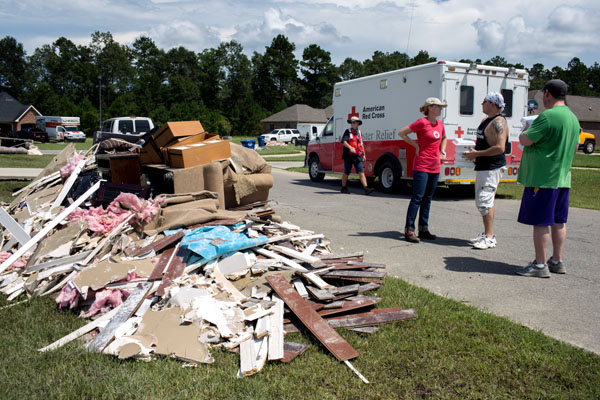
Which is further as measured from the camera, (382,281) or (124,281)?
(382,281)

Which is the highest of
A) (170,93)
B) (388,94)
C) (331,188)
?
(170,93)

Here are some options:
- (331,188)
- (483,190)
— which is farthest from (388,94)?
(483,190)

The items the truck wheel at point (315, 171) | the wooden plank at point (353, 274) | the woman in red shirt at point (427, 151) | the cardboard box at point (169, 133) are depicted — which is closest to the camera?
the wooden plank at point (353, 274)

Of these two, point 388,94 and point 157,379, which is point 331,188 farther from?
point 157,379

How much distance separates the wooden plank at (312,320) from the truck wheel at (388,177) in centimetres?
896

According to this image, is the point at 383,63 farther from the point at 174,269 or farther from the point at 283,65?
the point at 174,269

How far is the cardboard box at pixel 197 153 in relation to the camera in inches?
281

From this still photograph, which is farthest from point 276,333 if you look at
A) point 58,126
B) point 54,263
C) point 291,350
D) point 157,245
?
point 58,126

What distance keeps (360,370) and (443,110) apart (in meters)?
9.58

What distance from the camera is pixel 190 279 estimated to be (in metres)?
4.82

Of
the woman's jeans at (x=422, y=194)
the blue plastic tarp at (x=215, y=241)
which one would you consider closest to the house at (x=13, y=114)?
the woman's jeans at (x=422, y=194)

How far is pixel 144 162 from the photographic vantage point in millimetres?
8070

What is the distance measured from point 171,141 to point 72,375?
5200mm

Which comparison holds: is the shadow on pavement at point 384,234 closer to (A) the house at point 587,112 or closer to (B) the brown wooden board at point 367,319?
(B) the brown wooden board at point 367,319
